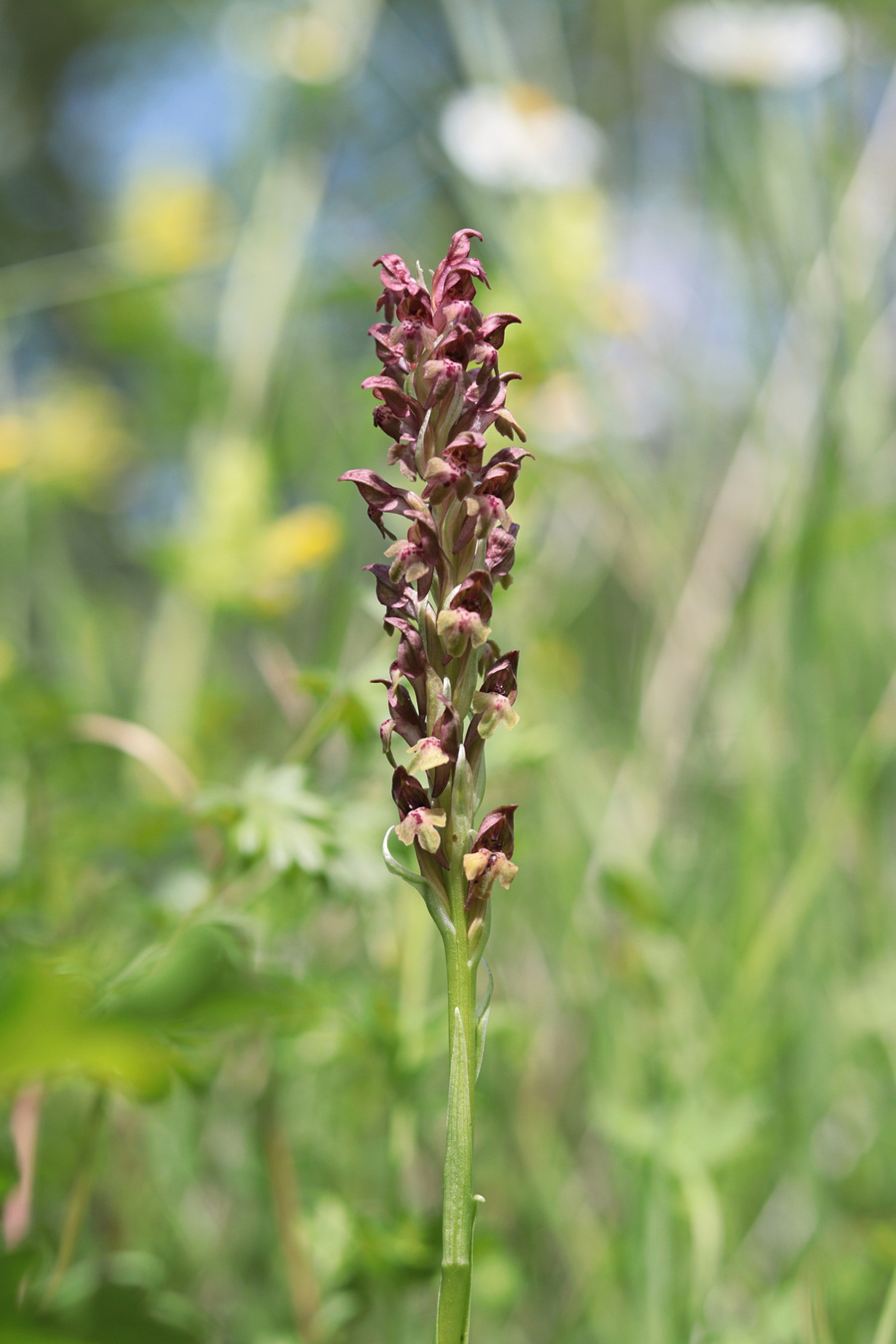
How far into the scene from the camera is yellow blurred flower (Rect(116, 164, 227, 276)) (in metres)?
2.23

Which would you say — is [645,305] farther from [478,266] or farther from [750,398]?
[478,266]

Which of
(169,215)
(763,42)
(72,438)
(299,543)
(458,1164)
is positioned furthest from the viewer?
(72,438)

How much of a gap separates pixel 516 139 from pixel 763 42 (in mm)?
626

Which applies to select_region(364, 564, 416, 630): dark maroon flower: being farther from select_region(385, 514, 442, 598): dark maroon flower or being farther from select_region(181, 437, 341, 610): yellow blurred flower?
select_region(181, 437, 341, 610): yellow blurred flower

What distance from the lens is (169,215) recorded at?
2527 mm

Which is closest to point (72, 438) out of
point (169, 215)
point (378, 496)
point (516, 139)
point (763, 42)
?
point (169, 215)

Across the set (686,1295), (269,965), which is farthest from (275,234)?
(686,1295)

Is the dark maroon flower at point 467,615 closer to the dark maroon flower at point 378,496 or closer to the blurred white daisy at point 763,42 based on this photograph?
the dark maroon flower at point 378,496

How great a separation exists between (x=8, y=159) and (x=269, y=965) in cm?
987

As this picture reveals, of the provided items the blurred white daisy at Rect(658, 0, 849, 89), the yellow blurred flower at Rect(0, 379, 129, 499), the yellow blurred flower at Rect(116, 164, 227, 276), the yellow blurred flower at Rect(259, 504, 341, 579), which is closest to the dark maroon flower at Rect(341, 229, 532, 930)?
the yellow blurred flower at Rect(259, 504, 341, 579)

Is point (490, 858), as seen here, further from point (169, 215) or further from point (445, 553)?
point (169, 215)

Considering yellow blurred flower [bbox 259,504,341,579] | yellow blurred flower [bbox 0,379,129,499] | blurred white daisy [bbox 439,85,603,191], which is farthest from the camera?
yellow blurred flower [bbox 0,379,129,499]

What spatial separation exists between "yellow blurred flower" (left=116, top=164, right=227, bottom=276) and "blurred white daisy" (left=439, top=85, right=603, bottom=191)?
20.4 inches

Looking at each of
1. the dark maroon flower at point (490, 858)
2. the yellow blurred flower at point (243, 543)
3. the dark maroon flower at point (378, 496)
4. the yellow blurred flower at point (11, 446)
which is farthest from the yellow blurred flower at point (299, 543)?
the dark maroon flower at point (490, 858)
